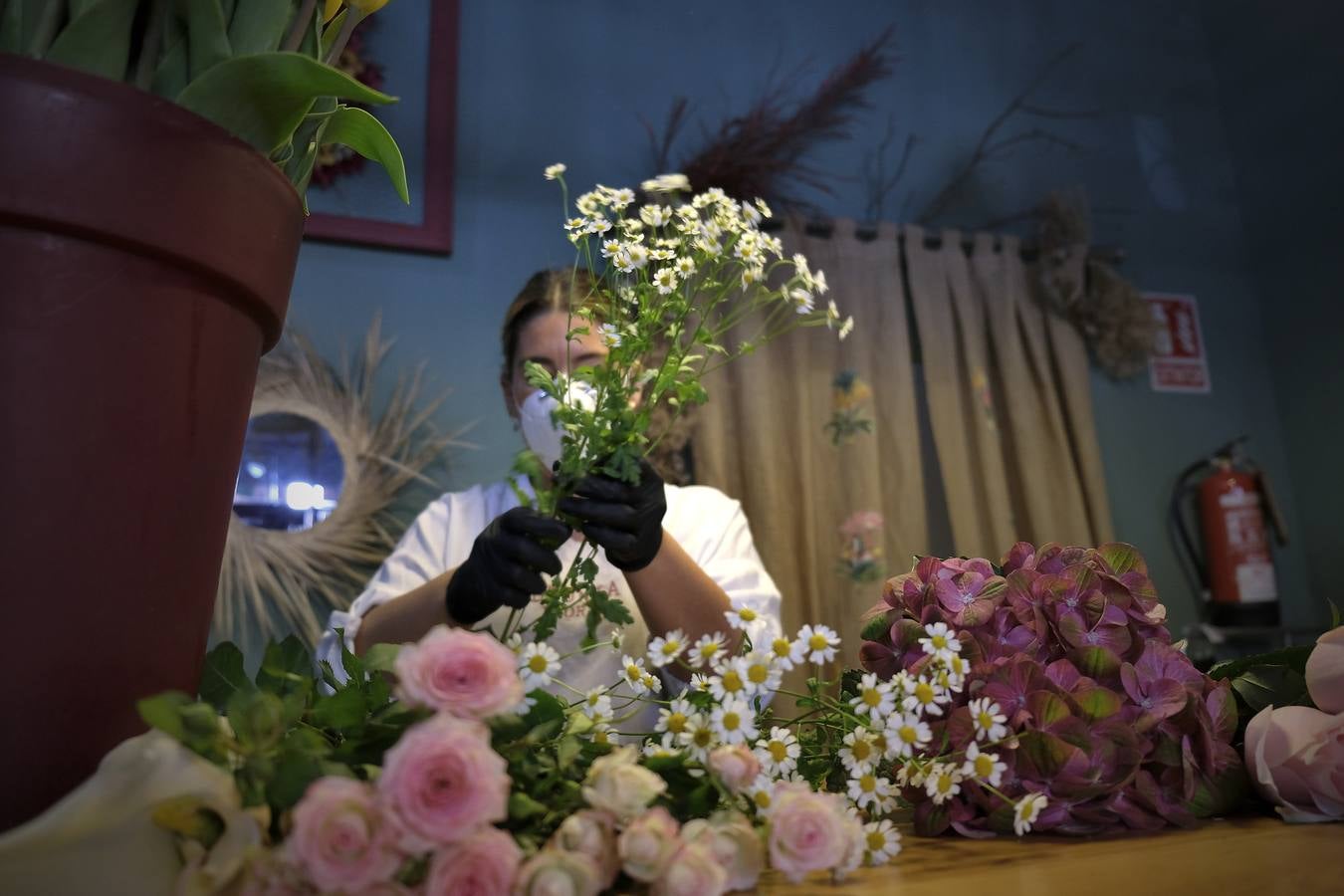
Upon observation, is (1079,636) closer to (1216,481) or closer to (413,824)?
(413,824)

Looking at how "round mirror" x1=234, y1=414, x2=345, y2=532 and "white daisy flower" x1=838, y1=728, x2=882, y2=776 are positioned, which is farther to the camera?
"round mirror" x1=234, y1=414, x2=345, y2=532

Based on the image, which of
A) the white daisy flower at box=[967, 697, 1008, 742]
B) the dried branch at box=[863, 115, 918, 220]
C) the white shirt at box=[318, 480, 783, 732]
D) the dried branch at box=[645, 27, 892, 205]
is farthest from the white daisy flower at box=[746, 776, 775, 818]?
the dried branch at box=[863, 115, 918, 220]

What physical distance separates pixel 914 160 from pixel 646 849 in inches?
82.5

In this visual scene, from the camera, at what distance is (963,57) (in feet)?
7.22

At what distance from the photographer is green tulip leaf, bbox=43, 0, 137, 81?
31 centimetres

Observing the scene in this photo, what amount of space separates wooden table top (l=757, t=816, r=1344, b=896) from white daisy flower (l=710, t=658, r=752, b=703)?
0.07 metres

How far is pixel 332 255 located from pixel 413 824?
5.10 feet

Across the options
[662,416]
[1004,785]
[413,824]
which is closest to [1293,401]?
[662,416]

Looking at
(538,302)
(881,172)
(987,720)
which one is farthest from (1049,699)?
(881,172)

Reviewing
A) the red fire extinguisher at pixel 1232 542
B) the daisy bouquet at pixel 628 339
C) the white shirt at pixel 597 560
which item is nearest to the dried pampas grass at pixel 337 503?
the white shirt at pixel 597 560

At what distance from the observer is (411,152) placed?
1.68 m

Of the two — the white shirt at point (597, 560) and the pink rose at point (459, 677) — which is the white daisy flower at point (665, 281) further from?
the white shirt at point (597, 560)

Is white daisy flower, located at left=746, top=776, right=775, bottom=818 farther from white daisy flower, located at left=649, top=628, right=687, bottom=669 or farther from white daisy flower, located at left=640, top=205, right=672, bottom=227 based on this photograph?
white daisy flower, located at left=640, top=205, right=672, bottom=227

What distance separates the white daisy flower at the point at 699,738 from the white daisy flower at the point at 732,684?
14 millimetres
